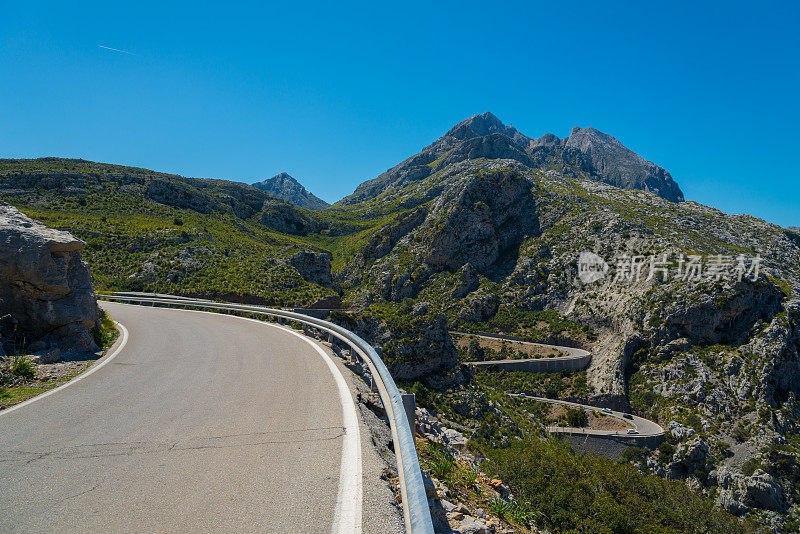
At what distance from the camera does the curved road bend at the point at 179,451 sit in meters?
3.12

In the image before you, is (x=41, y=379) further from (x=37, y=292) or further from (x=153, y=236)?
(x=153, y=236)

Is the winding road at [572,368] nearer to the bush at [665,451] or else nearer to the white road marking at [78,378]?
the bush at [665,451]

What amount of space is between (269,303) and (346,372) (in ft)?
59.7

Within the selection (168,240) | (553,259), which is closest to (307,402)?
(168,240)

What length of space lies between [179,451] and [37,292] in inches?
340

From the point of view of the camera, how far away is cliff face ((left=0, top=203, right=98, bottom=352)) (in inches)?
350

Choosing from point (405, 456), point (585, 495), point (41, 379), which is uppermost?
point (405, 456)

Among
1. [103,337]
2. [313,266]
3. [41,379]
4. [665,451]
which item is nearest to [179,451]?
[41,379]

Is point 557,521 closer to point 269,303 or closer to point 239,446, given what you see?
point 239,446

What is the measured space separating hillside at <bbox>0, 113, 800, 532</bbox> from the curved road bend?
21.1 feet

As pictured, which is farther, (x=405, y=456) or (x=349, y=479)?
(x=349, y=479)

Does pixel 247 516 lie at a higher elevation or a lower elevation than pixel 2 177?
lower

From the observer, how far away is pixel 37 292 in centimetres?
925

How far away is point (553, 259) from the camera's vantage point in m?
68.4
